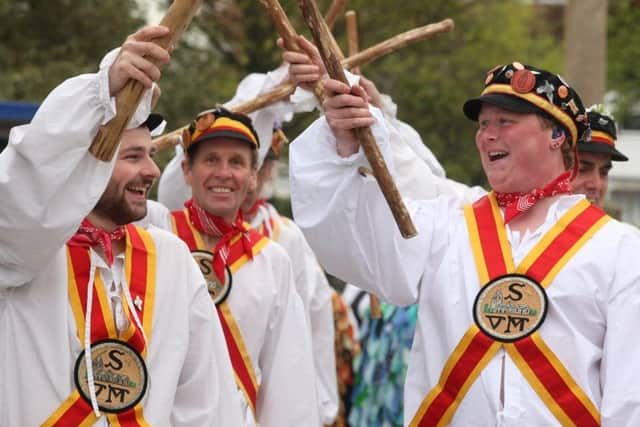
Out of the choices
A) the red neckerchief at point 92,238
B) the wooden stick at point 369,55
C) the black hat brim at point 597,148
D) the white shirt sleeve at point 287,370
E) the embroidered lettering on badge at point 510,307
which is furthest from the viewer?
the wooden stick at point 369,55

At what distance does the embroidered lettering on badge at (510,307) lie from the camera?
4113mm

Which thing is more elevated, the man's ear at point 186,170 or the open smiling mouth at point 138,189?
the man's ear at point 186,170

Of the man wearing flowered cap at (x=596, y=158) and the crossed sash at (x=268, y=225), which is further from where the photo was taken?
the crossed sash at (x=268, y=225)

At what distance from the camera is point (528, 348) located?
4.09 m

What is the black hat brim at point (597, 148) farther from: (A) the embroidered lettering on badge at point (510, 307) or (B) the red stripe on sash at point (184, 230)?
(B) the red stripe on sash at point (184, 230)

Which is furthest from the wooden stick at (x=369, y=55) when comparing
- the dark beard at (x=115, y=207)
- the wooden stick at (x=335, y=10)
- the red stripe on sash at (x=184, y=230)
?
the dark beard at (x=115, y=207)

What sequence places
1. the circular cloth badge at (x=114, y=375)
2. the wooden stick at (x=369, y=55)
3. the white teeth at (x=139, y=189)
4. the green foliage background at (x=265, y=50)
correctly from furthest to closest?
the green foliage background at (x=265, y=50) → the wooden stick at (x=369, y=55) → the white teeth at (x=139, y=189) → the circular cloth badge at (x=114, y=375)

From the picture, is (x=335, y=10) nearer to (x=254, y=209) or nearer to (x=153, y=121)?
(x=254, y=209)

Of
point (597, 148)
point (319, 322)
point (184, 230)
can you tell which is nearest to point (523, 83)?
point (597, 148)

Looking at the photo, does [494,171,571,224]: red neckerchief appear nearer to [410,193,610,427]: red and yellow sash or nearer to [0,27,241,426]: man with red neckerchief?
[410,193,610,427]: red and yellow sash

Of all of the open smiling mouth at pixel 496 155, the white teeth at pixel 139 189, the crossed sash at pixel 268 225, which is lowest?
the open smiling mouth at pixel 496 155

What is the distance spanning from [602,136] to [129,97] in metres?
2.99

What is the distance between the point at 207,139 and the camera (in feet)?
18.2

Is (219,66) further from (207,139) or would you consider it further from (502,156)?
(502,156)
